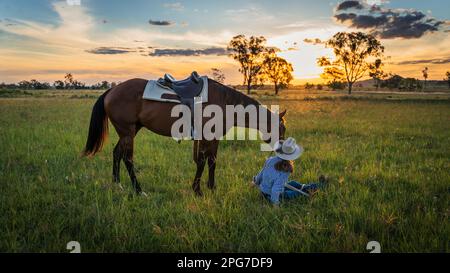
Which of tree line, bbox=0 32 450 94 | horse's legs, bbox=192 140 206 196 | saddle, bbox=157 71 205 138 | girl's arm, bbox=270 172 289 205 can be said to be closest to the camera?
girl's arm, bbox=270 172 289 205

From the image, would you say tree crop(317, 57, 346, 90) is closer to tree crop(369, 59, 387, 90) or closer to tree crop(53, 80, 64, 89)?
tree crop(369, 59, 387, 90)

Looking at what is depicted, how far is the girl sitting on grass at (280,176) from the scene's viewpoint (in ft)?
16.7

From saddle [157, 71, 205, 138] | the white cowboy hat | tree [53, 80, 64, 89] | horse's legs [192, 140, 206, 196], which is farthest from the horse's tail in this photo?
tree [53, 80, 64, 89]

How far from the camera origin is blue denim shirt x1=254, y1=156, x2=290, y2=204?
5.07 meters

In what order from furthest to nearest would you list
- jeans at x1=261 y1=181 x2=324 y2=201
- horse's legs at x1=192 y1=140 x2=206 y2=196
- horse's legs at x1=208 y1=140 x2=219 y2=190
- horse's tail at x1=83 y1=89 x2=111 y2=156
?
horse's tail at x1=83 y1=89 x2=111 y2=156 < horse's legs at x1=208 y1=140 x2=219 y2=190 < horse's legs at x1=192 y1=140 x2=206 y2=196 < jeans at x1=261 y1=181 x2=324 y2=201

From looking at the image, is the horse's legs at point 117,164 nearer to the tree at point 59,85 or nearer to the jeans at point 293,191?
the jeans at point 293,191

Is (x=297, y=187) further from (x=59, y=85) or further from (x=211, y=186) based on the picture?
(x=59, y=85)

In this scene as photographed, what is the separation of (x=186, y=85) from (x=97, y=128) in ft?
7.43

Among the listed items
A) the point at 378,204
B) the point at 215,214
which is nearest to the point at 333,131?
the point at 378,204

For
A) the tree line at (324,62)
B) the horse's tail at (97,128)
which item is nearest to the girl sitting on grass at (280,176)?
the horse's tail at (97,128)

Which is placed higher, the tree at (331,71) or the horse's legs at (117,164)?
the tree at (331,71)

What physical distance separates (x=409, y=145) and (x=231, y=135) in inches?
236

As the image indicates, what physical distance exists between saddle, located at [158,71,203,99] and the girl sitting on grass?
1833 mm
